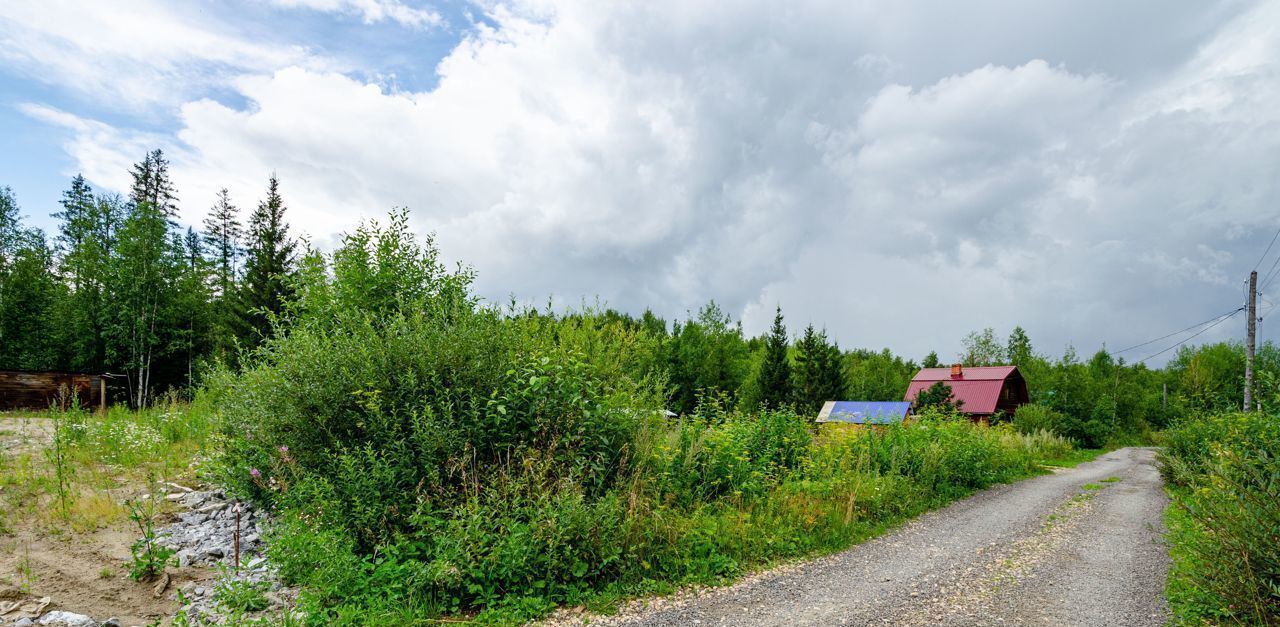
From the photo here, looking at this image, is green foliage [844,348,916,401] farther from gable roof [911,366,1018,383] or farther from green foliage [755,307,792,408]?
green foliage [755,307,792,408]

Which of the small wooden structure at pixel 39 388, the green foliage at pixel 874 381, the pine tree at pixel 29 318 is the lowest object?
the green foliage at pixel 874 381

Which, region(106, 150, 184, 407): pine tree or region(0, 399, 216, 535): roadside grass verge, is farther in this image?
region(106, 150, 184, 407): pine tree

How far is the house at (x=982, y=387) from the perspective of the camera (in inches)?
1554

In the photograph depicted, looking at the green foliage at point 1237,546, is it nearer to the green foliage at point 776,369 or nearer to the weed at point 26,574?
the weed at point 26,574

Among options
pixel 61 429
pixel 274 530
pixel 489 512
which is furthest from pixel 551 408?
pixel 61 429

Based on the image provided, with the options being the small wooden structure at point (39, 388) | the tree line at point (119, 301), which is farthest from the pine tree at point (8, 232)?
the small wooden structure at point (39, 388)

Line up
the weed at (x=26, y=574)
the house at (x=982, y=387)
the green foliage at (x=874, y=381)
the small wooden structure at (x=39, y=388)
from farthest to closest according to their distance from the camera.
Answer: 1. the green foliage at (x=874, y=381)
2. the house at (x=982, y=387)
3. the small wooden structure at (x=39, y=388)
4. the weed at (x=26, y=574)

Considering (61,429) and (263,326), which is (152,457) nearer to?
(61,429)

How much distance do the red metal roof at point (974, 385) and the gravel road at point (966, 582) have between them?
109 ft

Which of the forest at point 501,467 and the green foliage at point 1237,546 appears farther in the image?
the forest at point 501,467

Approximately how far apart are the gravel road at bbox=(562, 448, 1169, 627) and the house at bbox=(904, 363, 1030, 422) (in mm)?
32967

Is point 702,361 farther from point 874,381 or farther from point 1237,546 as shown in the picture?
Answer: point 1237,546

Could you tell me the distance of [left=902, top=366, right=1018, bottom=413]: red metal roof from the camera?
39625 mm

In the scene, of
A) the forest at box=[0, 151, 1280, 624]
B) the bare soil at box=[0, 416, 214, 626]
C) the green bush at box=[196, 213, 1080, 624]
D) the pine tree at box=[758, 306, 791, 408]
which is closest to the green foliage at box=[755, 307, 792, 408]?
the pine tree at box=[758, 306, 791, 408]
